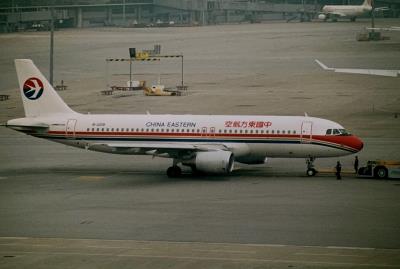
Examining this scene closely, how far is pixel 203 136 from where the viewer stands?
206 feet

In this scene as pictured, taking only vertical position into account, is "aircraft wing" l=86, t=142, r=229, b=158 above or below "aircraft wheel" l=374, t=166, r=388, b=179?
above

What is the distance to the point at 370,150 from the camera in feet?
240

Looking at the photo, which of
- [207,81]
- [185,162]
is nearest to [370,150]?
[185,162]

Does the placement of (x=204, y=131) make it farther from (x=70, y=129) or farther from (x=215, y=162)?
(x=70, y=129)

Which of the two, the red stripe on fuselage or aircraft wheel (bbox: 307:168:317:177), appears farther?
aircraft wheel (bbox: 307:168:317:177)

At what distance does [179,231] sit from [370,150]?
31.1m

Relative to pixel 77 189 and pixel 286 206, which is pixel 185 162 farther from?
pixel 286 206

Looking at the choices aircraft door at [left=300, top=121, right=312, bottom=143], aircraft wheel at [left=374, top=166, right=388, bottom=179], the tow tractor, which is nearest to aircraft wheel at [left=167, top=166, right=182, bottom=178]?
aircraft door at [left=300, top=121, right=312, bottom=143]

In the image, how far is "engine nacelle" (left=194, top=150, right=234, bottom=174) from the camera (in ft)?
198

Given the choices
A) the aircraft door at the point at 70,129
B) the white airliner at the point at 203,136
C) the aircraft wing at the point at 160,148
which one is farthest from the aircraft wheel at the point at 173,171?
the aircraft door at the point at 70,129

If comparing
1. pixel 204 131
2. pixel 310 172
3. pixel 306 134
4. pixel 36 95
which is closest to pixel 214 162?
pixel 204 131

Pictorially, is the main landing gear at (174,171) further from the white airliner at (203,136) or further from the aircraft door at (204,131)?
the aircraft door at (204,131)

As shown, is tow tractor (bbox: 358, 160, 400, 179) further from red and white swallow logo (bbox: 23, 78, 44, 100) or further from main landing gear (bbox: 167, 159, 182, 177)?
red and white swallow logo (bbox: 23, 78, 44, 100)

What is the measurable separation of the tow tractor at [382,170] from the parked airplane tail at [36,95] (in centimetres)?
2130
